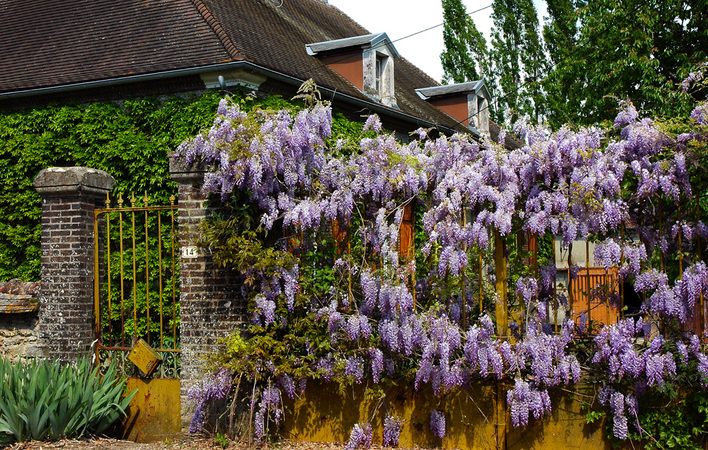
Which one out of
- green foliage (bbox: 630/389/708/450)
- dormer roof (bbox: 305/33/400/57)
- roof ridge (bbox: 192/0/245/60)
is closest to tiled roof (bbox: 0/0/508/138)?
roof ridge (bbox: 192/0/245/60)

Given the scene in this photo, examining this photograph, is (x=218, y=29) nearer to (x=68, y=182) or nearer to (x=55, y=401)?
(x=68, y=182)

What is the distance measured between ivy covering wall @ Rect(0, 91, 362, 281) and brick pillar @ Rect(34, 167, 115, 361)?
3.21 metres

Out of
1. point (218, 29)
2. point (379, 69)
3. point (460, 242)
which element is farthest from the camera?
point (379, 69)

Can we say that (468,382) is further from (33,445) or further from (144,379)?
(33,445)

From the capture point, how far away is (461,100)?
19484 mm

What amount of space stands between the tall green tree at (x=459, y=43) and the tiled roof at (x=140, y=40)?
45.5ft

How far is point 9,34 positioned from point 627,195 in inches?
492

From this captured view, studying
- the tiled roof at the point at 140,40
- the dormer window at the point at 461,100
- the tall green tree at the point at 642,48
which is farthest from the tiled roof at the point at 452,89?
the tiled roof at the point at 140,40

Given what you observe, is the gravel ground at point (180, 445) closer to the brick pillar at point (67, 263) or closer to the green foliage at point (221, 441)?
the green foliage at point (221, 441)

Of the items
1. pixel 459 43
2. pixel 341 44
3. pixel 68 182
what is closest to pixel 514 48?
pixel 459 43

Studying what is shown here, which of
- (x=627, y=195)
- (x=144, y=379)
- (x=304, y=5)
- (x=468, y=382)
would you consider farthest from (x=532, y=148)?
(x=304, y=5)

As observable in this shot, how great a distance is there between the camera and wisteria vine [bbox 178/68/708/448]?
5.20 m

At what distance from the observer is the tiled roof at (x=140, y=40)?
10867mm

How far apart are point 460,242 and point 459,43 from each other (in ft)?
76.8
